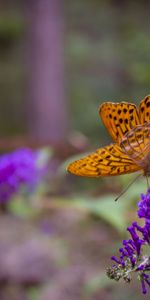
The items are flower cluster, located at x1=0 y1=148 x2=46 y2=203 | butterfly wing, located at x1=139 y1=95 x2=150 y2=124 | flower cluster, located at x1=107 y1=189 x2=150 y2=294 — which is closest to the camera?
flower cluster, located at x1=107 y1=189 x2=150 y2=294

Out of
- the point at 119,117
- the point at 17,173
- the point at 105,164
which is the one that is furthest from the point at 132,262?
the point at 17,173

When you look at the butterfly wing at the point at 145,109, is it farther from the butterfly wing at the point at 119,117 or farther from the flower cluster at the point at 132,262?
the flower cluster at the point at 132,262

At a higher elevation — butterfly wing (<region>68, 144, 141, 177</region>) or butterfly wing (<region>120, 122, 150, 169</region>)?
butterfly wing (<region>120, 122, 150, 169</region>)

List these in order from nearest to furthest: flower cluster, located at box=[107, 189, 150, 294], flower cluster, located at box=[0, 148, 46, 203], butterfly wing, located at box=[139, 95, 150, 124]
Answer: flower cluster, located at box=[107, 189, 150, 294]
butterfly wing, located at box=[139, 95, 150, 124]
flower cluster, located at box=[0, 148, 46, 203]

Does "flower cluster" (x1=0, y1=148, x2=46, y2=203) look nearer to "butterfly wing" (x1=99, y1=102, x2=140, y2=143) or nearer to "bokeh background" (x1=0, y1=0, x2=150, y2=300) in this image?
"bokeh background" (x1=0, y1=0, x2=150, y2=300)

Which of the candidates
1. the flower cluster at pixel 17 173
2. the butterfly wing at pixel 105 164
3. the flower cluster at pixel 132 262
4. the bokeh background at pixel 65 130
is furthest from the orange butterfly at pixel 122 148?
the flower cluster at pixel 17 173

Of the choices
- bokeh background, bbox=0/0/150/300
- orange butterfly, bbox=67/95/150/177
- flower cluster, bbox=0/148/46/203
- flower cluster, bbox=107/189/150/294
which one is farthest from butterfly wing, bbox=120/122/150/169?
flower cluster, bbox=0/148/46/203

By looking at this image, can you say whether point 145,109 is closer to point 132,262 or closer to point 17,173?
point 132,262

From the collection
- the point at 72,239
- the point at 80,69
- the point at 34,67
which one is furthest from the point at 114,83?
the point at 72,239

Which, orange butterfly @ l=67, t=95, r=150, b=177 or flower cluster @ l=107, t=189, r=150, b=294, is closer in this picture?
flower cluster @ l=107, t=189, r=150, b=294
